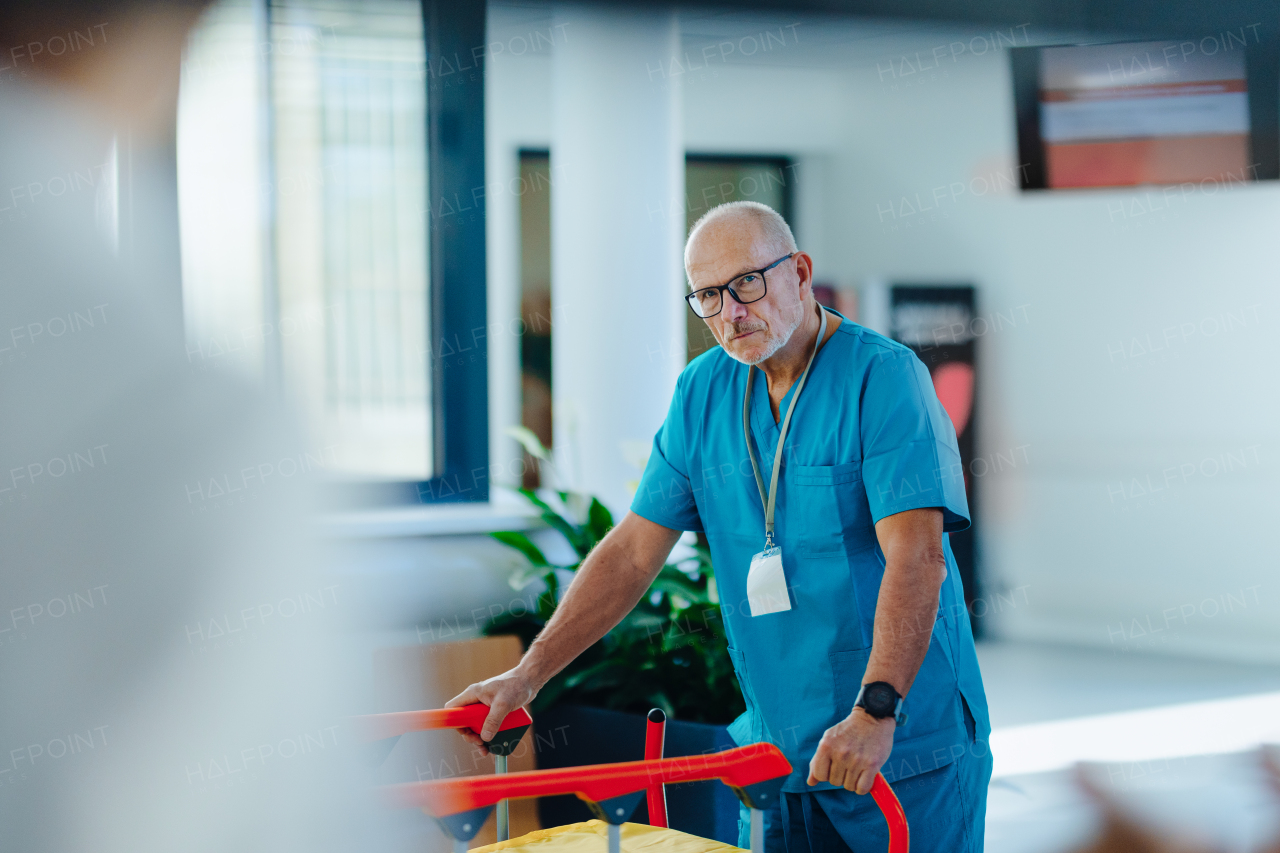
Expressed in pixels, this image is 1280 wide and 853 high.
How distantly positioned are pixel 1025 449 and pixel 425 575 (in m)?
2.54

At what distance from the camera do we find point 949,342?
13.7ft

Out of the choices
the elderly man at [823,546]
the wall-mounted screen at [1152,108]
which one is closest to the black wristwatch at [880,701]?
the elderly man at [823,546]

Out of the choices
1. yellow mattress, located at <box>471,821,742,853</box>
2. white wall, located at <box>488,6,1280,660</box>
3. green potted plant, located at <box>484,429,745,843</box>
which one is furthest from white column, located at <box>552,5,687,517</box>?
yellow mattress, located at <box>471,821,742,853</box>

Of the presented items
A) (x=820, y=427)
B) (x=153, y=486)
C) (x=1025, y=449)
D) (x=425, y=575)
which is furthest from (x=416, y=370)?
(x=1025, y=449)

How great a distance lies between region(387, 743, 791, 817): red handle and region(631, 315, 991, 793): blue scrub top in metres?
0.29

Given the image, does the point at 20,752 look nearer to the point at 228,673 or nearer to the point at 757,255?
A: the point at 228,673

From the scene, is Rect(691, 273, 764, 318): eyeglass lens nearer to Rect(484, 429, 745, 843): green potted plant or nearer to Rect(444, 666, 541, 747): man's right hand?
Rect(444, 666, 541, 747): man's right hand

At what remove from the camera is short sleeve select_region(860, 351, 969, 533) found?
133 cm

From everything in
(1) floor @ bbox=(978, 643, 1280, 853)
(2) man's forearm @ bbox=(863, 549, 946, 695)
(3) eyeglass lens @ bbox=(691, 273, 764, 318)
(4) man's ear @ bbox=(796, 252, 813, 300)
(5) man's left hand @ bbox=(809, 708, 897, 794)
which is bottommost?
(1) floor @ bbox=(978, 643, 1280, 853)

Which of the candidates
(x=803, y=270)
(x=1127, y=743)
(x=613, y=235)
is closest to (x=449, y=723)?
(x=803, y=270)

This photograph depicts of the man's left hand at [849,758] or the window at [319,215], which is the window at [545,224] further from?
the man's left hand at [849,758]

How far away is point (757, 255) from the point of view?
1388 millimetres

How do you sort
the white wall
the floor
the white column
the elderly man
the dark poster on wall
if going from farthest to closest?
1. the dark poster on wall
2. the white wall
3. the white column
4. the floor
5. the elderly man

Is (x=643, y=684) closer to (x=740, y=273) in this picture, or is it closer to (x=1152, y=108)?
(x=740, y=273)
